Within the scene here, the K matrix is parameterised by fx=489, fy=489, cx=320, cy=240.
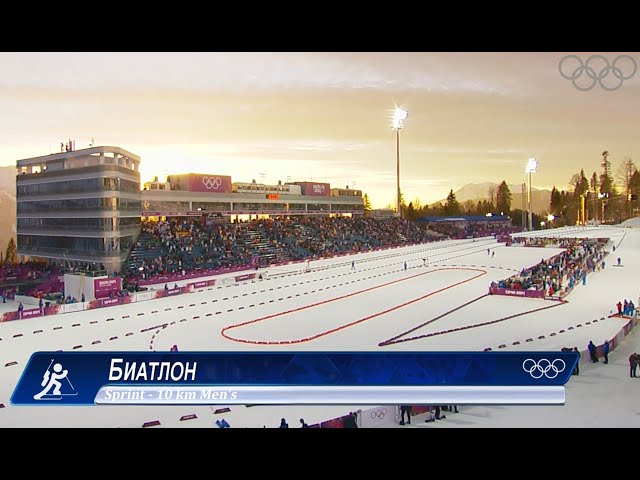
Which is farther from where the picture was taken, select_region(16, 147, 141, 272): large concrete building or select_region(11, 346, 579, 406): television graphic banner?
select_region(16, 147, 141, 272): large concrete building

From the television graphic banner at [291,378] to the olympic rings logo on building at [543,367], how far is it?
19mm

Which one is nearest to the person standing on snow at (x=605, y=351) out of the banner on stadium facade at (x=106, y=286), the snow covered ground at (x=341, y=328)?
the snow covered ground at (x=341, y=328)

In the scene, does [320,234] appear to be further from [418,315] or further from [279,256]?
[418,315]

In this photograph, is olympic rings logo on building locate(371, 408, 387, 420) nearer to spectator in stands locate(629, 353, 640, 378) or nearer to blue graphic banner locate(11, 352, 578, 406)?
blue graphic banner locate(11, 352, 578, 406)

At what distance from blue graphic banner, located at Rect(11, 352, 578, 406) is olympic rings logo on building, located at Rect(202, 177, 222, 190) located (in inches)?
877

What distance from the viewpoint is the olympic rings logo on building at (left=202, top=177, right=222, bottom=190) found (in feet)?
101

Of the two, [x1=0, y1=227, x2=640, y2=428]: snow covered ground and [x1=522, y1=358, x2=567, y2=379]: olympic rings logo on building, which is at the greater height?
[x1=522, y1=358, x2=567, y2=379]: olympic rings logo on building

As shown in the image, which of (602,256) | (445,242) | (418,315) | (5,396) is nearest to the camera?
(5,396)

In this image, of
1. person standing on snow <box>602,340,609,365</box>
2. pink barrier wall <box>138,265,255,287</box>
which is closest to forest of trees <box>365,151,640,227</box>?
person standing on snow <box>602,340,609,365</box>

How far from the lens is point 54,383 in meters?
9.12

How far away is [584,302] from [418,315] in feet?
22.6

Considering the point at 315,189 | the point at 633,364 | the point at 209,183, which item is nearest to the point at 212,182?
the point at 209,183
